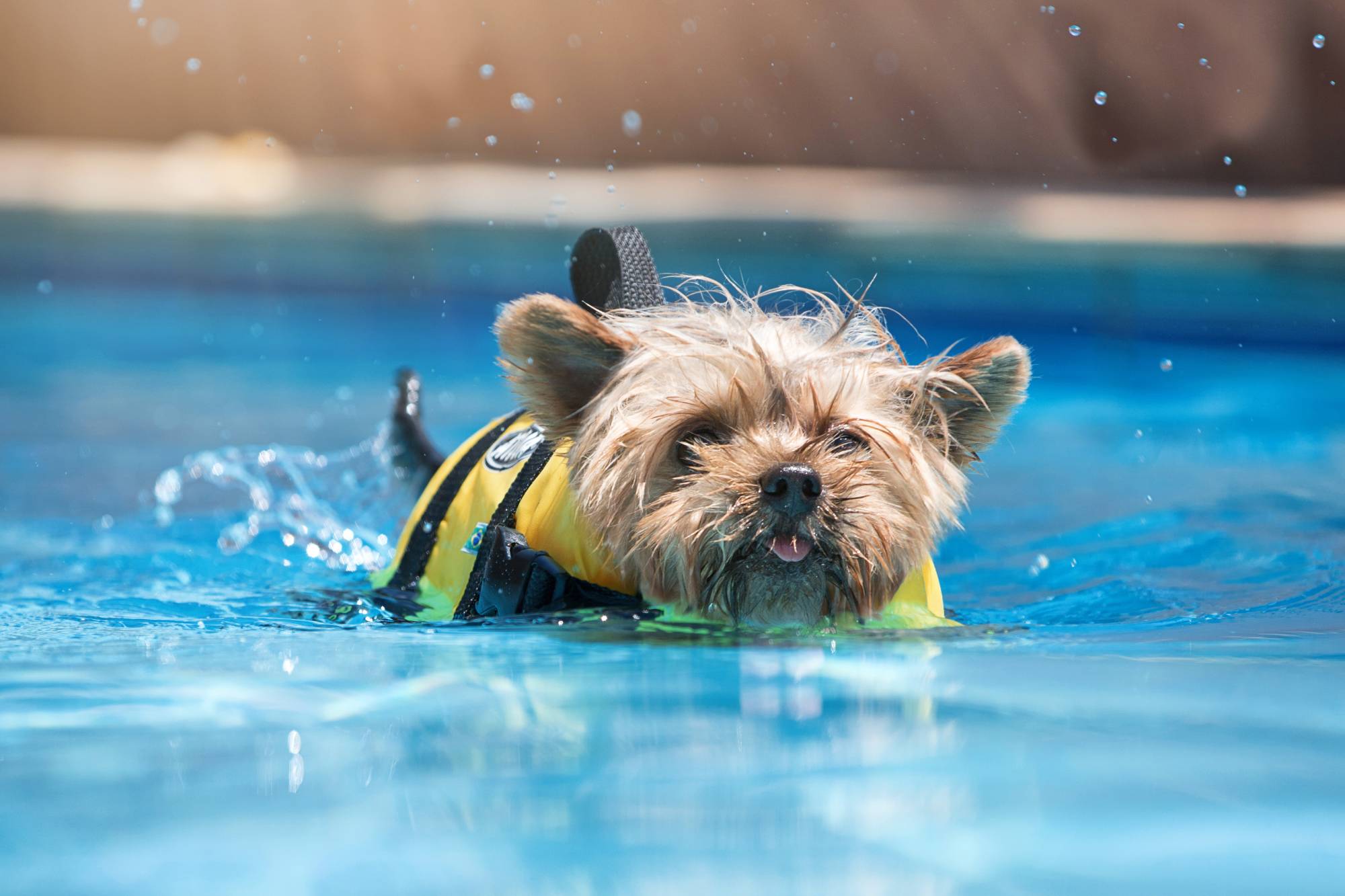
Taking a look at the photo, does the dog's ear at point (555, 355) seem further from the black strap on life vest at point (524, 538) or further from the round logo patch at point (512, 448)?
the round logo patch at point (512, 448)

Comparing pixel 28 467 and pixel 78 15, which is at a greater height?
pixel 78 15

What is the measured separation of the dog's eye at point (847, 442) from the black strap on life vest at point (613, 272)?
833 mm

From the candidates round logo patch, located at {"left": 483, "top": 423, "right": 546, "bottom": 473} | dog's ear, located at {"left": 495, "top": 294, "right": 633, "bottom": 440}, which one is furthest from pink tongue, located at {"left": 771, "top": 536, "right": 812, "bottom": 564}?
round logo patch, located at {"left": 483, "top": 423, "right": 546, "bottom": 473}

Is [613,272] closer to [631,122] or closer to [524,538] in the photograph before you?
[524,538]

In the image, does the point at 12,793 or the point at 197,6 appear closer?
the point at 12,793

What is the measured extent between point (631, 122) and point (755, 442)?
13.6 metres

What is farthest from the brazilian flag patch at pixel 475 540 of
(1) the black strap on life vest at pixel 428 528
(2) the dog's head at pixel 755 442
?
(2) the dog's head at pixel 755 442

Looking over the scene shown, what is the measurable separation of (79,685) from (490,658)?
82 centimetres

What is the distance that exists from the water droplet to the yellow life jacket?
475 inches

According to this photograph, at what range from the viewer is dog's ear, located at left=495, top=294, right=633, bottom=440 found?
359 cm

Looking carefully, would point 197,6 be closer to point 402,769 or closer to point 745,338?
point 745,338

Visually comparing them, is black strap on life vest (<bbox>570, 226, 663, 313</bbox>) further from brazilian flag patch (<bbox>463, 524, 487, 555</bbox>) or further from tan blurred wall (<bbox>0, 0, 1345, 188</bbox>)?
tan blurred wall (<bbox>0, 0, 1345, 188</bbox>)

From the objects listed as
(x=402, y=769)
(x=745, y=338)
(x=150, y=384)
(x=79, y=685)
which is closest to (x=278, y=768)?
(x=402, y=769)

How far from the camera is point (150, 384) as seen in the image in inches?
412
